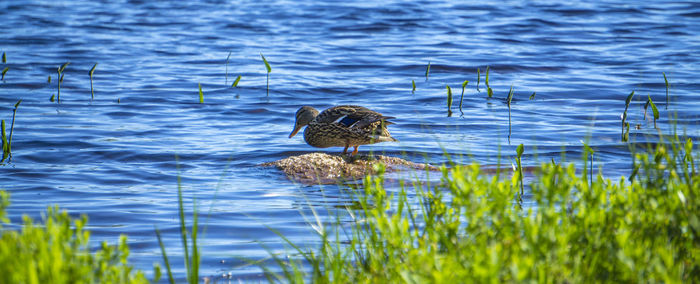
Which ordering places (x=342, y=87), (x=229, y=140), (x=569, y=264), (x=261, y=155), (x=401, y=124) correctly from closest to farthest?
(x=569, y=264) → (x=261, y=155) → (x=229, y=140) → (x=401, y=124) → (x=342, y=87)

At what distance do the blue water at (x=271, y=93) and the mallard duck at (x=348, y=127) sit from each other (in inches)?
24.6

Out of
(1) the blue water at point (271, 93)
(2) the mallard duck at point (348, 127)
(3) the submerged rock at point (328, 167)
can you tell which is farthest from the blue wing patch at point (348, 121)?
(1) the blue water at point (271, 93)

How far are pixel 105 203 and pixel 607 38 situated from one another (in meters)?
14.9

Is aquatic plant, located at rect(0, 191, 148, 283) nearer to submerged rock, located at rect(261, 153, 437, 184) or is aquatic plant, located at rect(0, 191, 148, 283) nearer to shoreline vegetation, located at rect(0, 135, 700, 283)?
shoreline vegetation, located at rect(0, 135, 700, 283)

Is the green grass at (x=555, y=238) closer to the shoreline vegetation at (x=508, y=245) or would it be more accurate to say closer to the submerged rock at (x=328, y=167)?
the shoreline vegetation at (x=508, y=245)

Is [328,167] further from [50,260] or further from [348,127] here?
[50,260]

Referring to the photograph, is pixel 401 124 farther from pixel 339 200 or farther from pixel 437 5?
pixel 437 5

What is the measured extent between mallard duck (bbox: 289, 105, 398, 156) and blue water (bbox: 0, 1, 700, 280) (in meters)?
0.63

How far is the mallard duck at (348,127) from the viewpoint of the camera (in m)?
8.30

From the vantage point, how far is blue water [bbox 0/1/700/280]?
679cm

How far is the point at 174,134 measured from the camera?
10.2 meters

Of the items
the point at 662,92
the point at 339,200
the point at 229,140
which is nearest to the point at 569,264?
the point at 339,200

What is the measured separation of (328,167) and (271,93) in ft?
18.5

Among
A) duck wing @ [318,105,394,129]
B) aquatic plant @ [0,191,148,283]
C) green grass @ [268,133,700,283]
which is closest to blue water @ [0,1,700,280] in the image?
green grass @ [268,133,700,283]
